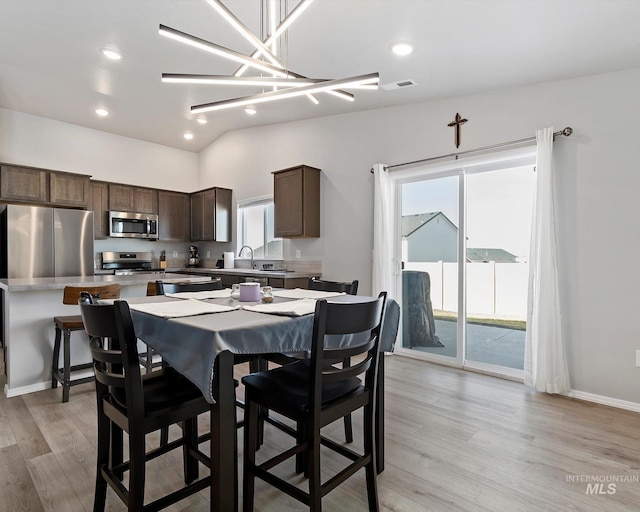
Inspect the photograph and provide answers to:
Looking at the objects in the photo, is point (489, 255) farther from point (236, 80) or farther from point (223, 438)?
point (223, 438)

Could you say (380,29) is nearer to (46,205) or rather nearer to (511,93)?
(511,93)

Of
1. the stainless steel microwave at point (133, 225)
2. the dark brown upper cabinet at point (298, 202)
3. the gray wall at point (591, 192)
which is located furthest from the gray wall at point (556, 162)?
the stainless steel microwave at point (133, 225)

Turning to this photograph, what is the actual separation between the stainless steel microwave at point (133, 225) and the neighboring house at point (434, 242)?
427cm

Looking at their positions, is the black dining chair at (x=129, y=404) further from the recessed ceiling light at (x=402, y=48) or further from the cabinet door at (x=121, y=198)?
the cabinet door at (x=121, y=198)

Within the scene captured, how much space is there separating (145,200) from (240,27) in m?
5.19

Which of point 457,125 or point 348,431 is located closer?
point 348,431

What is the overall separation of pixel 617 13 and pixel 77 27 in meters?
3.94

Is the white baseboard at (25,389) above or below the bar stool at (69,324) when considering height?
below

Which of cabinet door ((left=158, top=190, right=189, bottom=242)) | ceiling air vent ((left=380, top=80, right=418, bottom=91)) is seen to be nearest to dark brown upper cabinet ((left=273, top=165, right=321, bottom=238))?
ceiling air vent ((left=380, top=80, right=418, bottom=91))

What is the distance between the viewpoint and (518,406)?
2.79 metres

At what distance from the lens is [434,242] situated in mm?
3998

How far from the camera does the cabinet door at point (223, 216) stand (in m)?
6.09

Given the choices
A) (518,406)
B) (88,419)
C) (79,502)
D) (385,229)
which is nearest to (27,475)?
(79,502)

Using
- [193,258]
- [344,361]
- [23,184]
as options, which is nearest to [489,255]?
[344,361]
